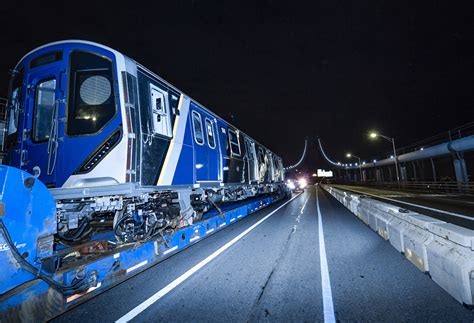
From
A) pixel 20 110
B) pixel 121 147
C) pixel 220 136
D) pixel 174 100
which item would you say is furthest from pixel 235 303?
pixel 220 136

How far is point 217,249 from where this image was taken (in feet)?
21.5

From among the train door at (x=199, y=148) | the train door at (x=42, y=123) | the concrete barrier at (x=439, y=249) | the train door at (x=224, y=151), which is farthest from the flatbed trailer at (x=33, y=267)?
the train door at (x=224, y=151)

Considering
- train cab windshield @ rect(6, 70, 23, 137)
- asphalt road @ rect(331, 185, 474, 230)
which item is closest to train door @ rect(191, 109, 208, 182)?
train cab windshield @ rect(6, 70, 23, 137)

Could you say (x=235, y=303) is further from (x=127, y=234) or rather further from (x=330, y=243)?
(x=330, y=243)

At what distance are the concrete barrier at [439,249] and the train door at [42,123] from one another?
623 cm

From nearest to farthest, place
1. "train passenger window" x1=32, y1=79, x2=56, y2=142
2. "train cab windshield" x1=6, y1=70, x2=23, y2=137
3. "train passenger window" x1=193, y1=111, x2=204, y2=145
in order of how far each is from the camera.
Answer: "train passenger window" x1=32, y1=79, x2=56, y2=142 → "train cab windshield" x1=6, y1=70, x2=23, y2=137 → "train passenger window" x1=193, y1=111, x2=204, y2=145

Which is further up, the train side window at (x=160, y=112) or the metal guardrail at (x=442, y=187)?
the train side window at (x=160, y=112)

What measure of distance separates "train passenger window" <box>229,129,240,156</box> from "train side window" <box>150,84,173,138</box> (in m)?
4.46

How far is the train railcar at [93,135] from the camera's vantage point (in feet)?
12.9

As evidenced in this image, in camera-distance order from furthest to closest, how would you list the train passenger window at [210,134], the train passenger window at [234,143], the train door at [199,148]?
the train passenger window at [234,143] < the train passenger window at [210,134] < the train door at [199,148]

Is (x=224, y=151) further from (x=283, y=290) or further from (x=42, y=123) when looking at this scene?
(x=283, y=290)

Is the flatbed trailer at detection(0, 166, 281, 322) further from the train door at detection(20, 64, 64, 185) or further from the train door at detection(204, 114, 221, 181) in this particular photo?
the train door at detection(204, 114, 221, 181)

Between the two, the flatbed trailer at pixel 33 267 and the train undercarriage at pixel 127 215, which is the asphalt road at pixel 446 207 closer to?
the train undercarriage at pixel 127 215

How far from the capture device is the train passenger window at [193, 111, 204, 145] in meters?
6.72
